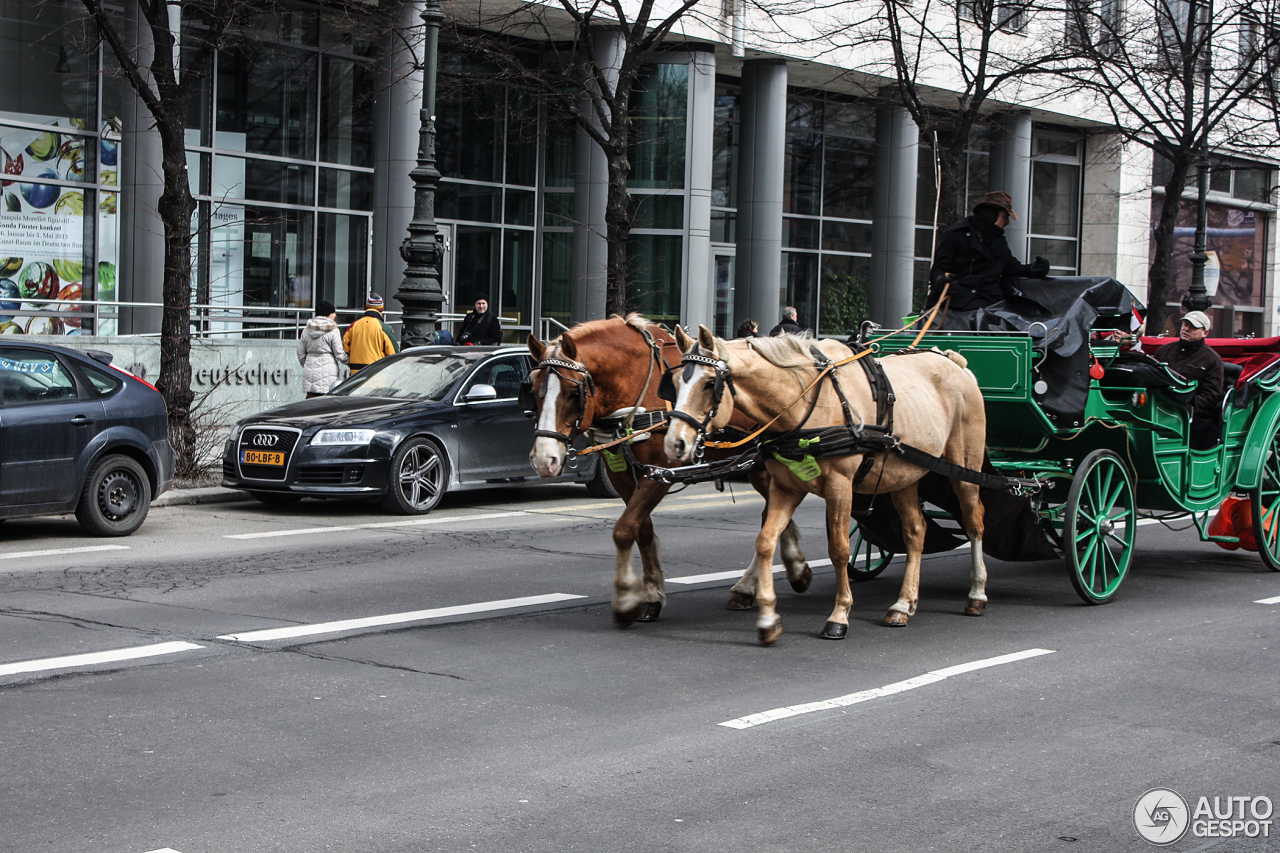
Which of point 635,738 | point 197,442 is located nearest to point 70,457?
point 197,442

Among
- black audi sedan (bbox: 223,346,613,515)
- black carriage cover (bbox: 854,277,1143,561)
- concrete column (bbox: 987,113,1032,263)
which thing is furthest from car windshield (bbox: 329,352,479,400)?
concrete column (bbox: 987,113,1032,263)

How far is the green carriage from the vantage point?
9.28 meters

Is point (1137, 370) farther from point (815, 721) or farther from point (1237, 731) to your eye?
point (815, 721)

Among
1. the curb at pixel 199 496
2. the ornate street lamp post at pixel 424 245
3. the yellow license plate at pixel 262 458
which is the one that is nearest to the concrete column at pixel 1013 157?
the ornate street lamp post at pixel 424 245

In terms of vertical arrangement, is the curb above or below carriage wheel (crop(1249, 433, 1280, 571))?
below

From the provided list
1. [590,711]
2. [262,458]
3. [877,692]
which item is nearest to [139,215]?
[262,458]

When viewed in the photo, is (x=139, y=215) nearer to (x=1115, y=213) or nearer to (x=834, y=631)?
(x=834, y=631)

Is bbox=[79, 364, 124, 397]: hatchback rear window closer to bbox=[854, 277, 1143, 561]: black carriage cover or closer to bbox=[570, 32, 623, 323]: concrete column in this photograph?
bbox=[854, 277, 1143, 561]: black carriage cover

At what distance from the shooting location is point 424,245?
18172mm

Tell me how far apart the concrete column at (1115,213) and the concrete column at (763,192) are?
14091 mm

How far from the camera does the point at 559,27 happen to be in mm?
27797

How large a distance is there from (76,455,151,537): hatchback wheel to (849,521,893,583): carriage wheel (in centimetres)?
617

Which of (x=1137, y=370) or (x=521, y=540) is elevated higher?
(x=1137, y=370)

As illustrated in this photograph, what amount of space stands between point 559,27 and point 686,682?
22787 mm
